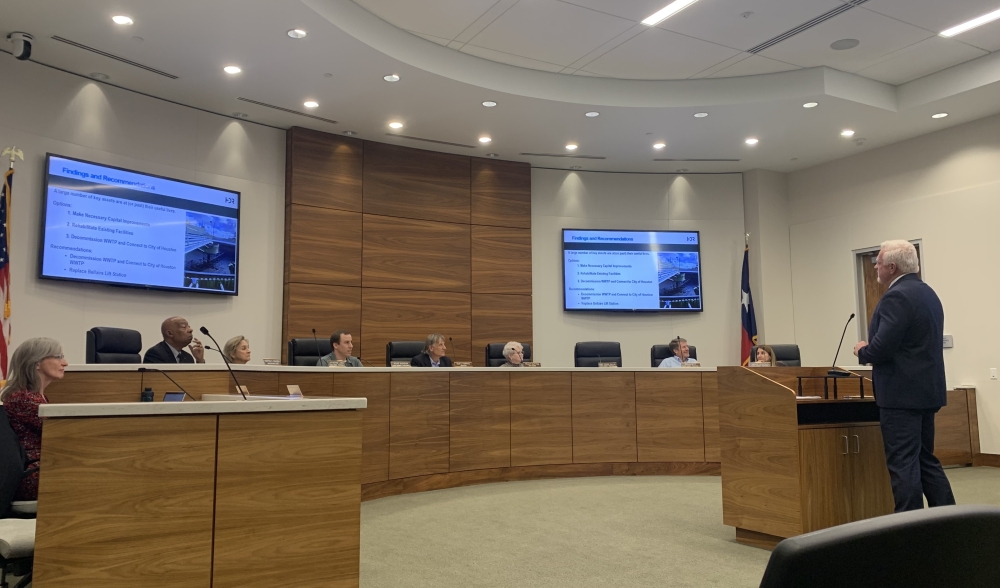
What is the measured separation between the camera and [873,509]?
3830mm

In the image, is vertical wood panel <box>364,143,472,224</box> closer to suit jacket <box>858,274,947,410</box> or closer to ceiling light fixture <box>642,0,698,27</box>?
ceiling light fixture <box>642,0,698,27</box>

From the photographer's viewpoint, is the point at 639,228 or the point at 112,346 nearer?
the point at 112,346

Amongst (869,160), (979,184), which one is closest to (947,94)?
(979,184)

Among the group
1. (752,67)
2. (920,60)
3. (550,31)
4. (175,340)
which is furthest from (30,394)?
(920,60)

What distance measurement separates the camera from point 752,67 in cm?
721

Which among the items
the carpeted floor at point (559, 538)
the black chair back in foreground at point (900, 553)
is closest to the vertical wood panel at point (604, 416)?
the carpeted floor at point (559, 538)

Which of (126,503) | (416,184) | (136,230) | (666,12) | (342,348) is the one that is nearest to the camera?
(126,503)

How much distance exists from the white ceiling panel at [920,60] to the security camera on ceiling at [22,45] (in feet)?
24.7

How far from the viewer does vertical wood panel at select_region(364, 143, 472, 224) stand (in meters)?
8.31

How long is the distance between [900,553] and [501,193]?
8590mm

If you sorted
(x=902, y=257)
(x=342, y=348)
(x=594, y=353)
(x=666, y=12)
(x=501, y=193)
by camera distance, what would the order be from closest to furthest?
(x=902, y=257) → (x=666, y=12) → (x=342, y=348) → (x=594, y=353) → (x=501, y=193)

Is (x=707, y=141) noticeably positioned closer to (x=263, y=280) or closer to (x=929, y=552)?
(x=263, y=280)

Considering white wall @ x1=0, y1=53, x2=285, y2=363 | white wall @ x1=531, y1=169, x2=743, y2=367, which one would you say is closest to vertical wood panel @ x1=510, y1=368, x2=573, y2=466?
white wall @ x1=531, y1=169, x2=743, y2=367

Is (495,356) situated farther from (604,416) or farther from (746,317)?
(746,317)
